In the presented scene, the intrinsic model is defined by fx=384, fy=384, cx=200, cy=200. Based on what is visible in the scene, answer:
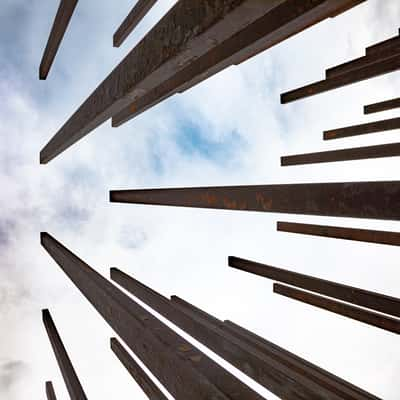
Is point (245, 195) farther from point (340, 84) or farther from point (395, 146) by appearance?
point (340, 84)

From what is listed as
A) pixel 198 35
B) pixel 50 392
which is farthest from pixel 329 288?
pixel 50 392

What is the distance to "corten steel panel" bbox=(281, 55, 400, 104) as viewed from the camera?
3.22m

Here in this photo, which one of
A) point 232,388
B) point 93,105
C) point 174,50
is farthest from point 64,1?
point 232,388

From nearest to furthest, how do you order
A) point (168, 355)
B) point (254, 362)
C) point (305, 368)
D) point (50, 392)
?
1. point (168, 355)
2. point (254, 362)
3. point (305, 368)
4. point (50, 392)

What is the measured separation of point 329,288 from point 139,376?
5.83ft

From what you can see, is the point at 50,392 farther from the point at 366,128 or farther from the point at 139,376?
the point at 366,128

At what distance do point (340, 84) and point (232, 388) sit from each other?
3.09 meters

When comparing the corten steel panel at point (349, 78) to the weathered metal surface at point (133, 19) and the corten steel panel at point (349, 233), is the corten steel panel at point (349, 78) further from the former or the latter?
the weathered metal surface at point (133, 19)

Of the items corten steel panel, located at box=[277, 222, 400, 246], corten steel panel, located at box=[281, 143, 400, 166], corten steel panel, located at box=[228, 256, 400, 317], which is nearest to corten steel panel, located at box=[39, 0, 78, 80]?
corten steel panel, located at box=[281, 143, 400, 166]

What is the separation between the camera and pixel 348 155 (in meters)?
3.78

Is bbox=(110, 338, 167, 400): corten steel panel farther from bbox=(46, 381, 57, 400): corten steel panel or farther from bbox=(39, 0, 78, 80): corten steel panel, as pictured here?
bbox=(39, 0, 78, 80): corten steel panel

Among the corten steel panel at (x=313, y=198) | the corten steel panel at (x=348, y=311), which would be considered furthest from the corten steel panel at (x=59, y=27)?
the corten steel panel at (x=348, y=311)

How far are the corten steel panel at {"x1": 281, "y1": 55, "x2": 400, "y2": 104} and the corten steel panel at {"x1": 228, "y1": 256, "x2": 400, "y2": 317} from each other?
72.1 inches

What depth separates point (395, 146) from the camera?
10.5 ft
